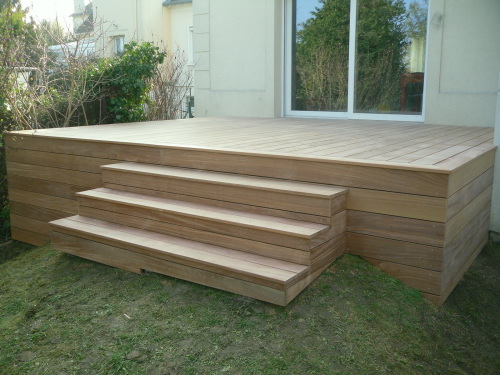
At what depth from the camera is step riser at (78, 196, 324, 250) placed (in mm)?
2770

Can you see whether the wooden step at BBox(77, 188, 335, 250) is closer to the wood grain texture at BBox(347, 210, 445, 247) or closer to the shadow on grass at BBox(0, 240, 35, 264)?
the wood grain texture at BBox(347, 210, 445, 247)

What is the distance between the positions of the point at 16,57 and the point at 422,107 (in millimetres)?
4553

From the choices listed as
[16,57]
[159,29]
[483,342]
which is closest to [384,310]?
[483,342]

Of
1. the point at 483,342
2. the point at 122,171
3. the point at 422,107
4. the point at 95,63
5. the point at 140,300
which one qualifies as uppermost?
the point at 95,63

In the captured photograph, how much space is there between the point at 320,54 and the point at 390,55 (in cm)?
99

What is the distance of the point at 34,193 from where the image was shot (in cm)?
502

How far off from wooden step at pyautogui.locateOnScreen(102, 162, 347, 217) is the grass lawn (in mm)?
403

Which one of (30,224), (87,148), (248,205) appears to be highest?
(87,148)

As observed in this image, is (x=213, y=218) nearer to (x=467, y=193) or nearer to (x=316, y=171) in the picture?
(x=316, y=171)

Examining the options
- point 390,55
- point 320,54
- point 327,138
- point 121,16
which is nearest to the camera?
point 327,138

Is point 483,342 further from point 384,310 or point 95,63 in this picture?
point 95,63

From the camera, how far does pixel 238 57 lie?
745 cm

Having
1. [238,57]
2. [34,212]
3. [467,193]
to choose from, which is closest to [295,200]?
[467,193]

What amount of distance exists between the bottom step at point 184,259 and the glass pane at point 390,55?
11.9ft
